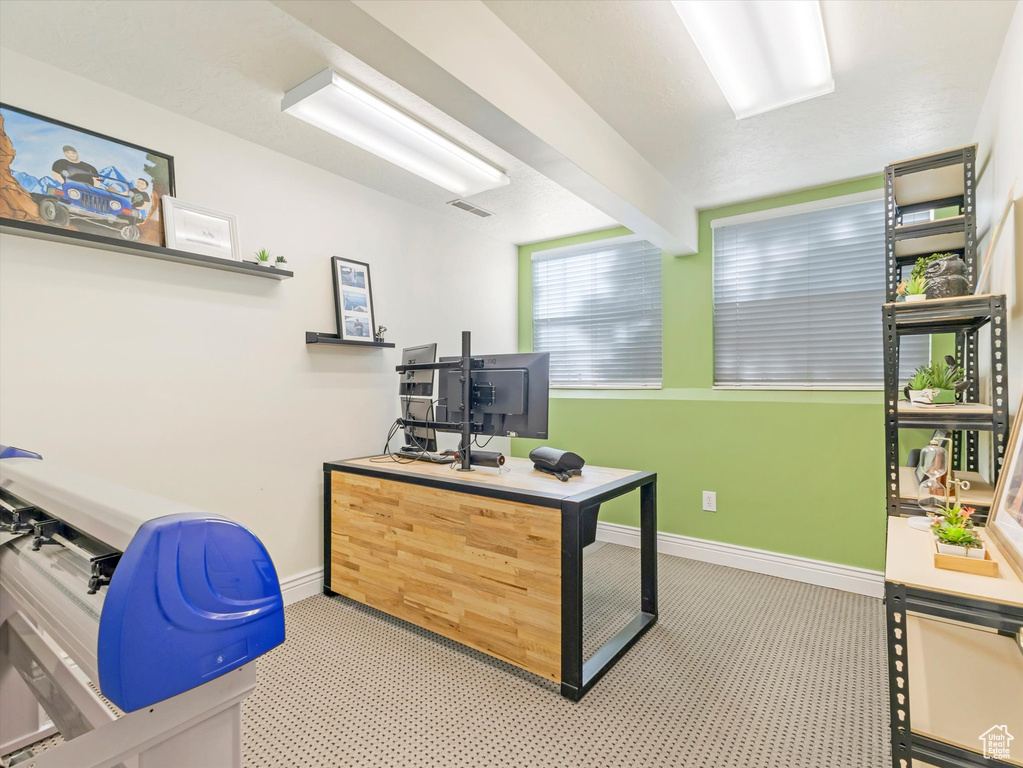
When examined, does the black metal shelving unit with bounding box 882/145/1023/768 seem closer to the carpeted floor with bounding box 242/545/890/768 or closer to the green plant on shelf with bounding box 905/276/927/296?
the green plant on shelf with bounding box 905/276/927/296

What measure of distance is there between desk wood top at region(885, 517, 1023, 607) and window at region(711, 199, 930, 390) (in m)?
1.86

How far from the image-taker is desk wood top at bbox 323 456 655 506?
6.73 ft

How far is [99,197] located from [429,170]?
1.55 metres

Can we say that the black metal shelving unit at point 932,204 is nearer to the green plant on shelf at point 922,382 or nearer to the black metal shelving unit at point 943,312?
the black metal shelving unit at point 943,312

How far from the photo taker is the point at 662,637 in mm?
2439

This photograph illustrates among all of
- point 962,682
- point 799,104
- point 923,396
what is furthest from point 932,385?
point 799,104

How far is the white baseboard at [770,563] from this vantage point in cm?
295

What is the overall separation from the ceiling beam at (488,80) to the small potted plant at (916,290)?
53.7 inches

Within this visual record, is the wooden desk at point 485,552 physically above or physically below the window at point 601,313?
below

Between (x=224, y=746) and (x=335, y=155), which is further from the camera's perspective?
(x=335, y=155)

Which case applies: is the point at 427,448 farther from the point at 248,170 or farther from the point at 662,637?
the point at 248,170

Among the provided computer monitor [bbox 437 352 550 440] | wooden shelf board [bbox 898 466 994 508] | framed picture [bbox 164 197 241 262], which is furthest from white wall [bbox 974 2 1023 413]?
framed picture [bbox 164 197 241 262]

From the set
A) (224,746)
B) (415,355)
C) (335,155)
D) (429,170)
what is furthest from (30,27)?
(224,746)

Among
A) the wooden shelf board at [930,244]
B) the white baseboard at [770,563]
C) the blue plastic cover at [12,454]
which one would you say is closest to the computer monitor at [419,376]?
the blue plastic cover at [12,454]
